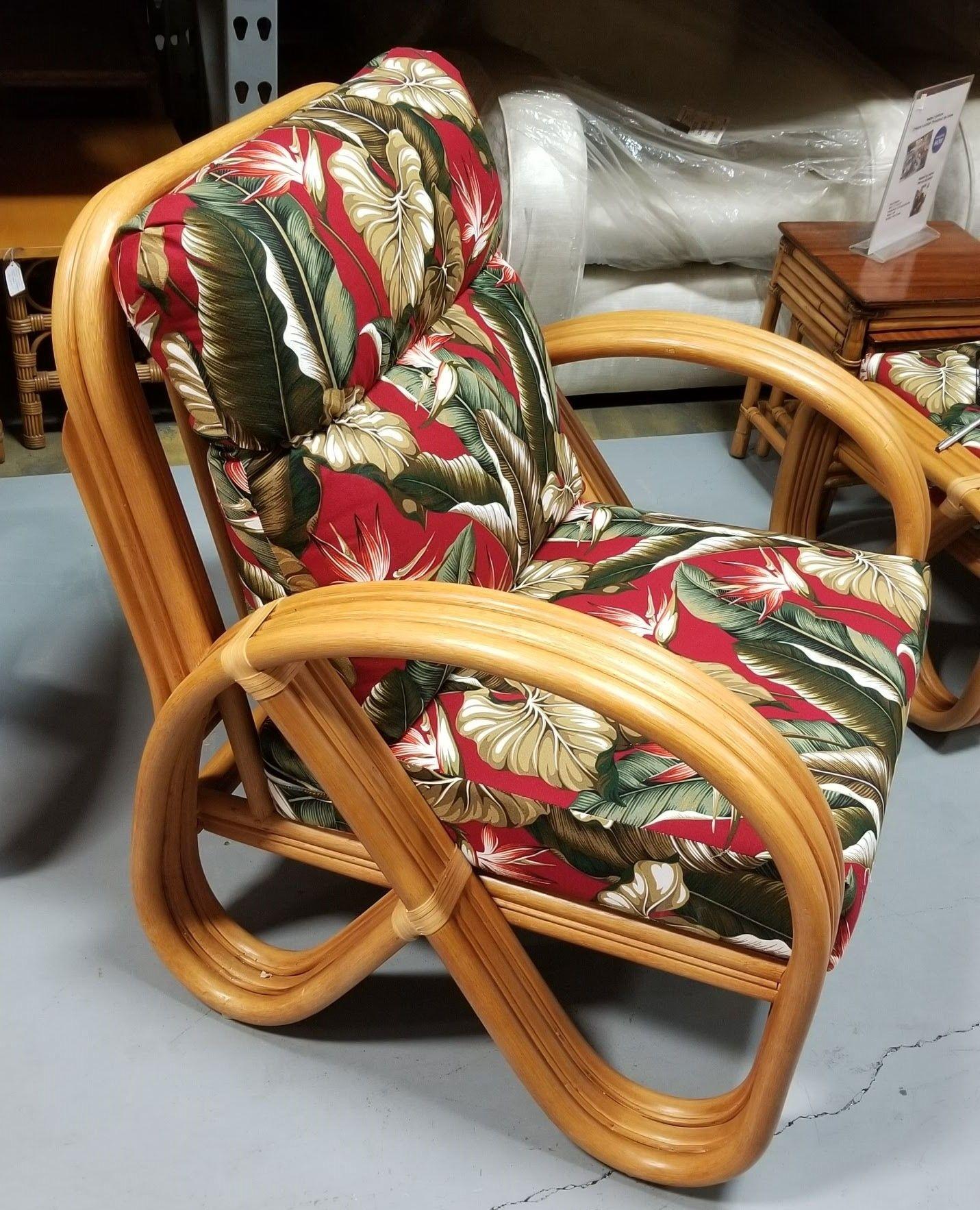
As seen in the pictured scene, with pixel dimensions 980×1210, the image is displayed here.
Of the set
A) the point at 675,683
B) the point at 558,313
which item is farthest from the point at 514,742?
the point at 558,313

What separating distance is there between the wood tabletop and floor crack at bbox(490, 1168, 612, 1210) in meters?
1.22

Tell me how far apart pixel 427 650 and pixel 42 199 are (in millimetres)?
1397

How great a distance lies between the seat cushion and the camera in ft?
2.99

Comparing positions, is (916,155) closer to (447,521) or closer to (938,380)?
(938,380)

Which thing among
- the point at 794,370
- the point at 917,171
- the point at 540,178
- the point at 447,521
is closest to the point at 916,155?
the point at 917,171

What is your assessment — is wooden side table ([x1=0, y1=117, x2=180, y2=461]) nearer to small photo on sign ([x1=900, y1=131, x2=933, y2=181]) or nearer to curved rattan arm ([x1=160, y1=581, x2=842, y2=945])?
curved rattan arm ([x1=160, y1=581, x2=842, y2=945])

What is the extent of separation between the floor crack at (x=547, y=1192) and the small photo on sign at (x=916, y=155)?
1412mm

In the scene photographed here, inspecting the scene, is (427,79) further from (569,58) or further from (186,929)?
(569,58)

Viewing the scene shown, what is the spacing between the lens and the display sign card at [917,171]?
163 centimetres

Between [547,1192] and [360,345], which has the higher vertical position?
[360,345]

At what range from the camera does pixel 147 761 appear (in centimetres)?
96

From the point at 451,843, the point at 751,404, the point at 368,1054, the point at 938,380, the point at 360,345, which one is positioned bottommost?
the point at 368,1054

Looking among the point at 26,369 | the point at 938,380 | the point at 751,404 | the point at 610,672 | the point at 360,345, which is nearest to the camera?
the point at 610,672

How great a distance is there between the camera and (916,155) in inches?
66.6
